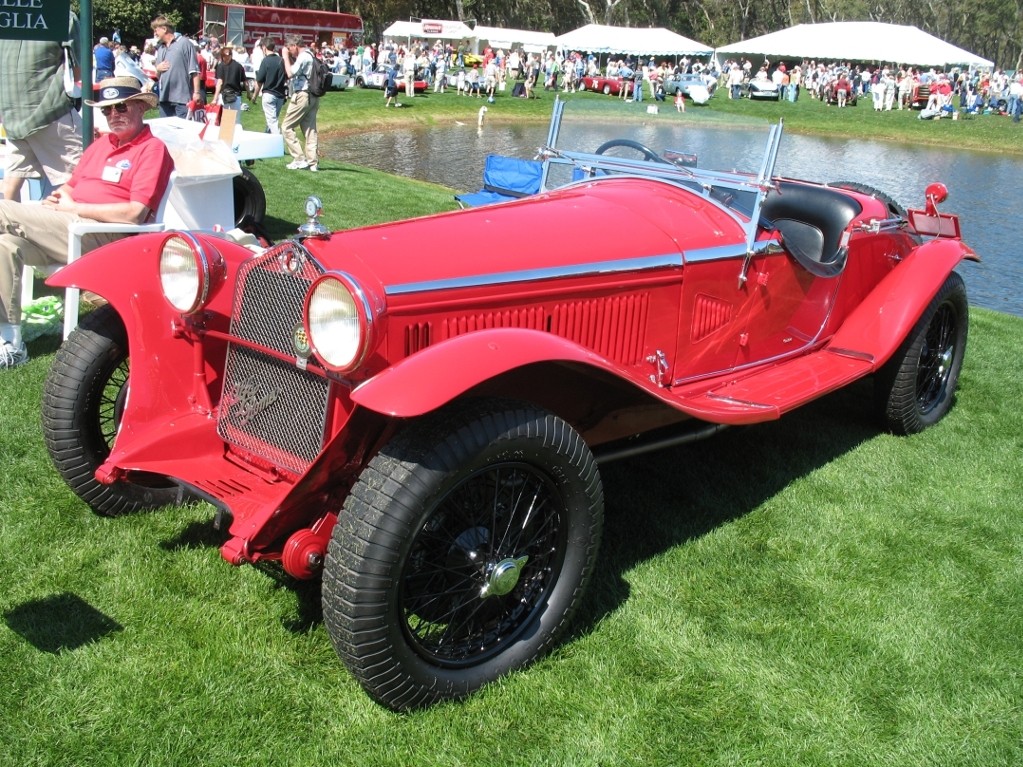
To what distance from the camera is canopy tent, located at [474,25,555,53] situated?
46562mm

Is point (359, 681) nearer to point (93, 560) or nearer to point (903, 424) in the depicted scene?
point (93, 560)

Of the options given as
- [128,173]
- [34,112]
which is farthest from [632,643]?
[34,112]

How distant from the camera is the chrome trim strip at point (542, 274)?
3041mm

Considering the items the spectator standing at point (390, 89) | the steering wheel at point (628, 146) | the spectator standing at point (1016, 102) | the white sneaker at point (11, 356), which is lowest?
the white sneaker at point (11, 356)

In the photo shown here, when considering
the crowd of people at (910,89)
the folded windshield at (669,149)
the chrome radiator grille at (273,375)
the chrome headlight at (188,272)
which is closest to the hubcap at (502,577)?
the chrome radiator grille at (273,375)

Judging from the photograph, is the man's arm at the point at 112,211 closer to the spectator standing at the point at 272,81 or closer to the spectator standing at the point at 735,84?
the spectator standing at the point at 272,81

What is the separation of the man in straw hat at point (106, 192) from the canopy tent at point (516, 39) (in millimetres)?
43924

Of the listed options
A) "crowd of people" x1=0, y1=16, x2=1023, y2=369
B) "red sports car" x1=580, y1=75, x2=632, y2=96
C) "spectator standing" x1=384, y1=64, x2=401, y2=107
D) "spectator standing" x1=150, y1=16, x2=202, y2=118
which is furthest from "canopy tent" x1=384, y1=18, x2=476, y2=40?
"spectator standing" x1=150, y1=16, x2=202, y2=118

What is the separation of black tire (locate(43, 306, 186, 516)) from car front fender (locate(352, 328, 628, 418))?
51.9 inches

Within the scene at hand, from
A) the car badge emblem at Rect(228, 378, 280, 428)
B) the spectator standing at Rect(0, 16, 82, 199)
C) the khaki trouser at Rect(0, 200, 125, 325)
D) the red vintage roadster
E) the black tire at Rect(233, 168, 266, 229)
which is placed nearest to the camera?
the red vintage roadster

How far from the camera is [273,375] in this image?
3.27 m

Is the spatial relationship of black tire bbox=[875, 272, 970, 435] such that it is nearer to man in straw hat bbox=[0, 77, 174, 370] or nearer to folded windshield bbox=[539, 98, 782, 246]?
folded windshield bbox=[539, 98, 782, 246]

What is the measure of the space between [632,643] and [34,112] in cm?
632

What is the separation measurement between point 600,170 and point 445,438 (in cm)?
256
